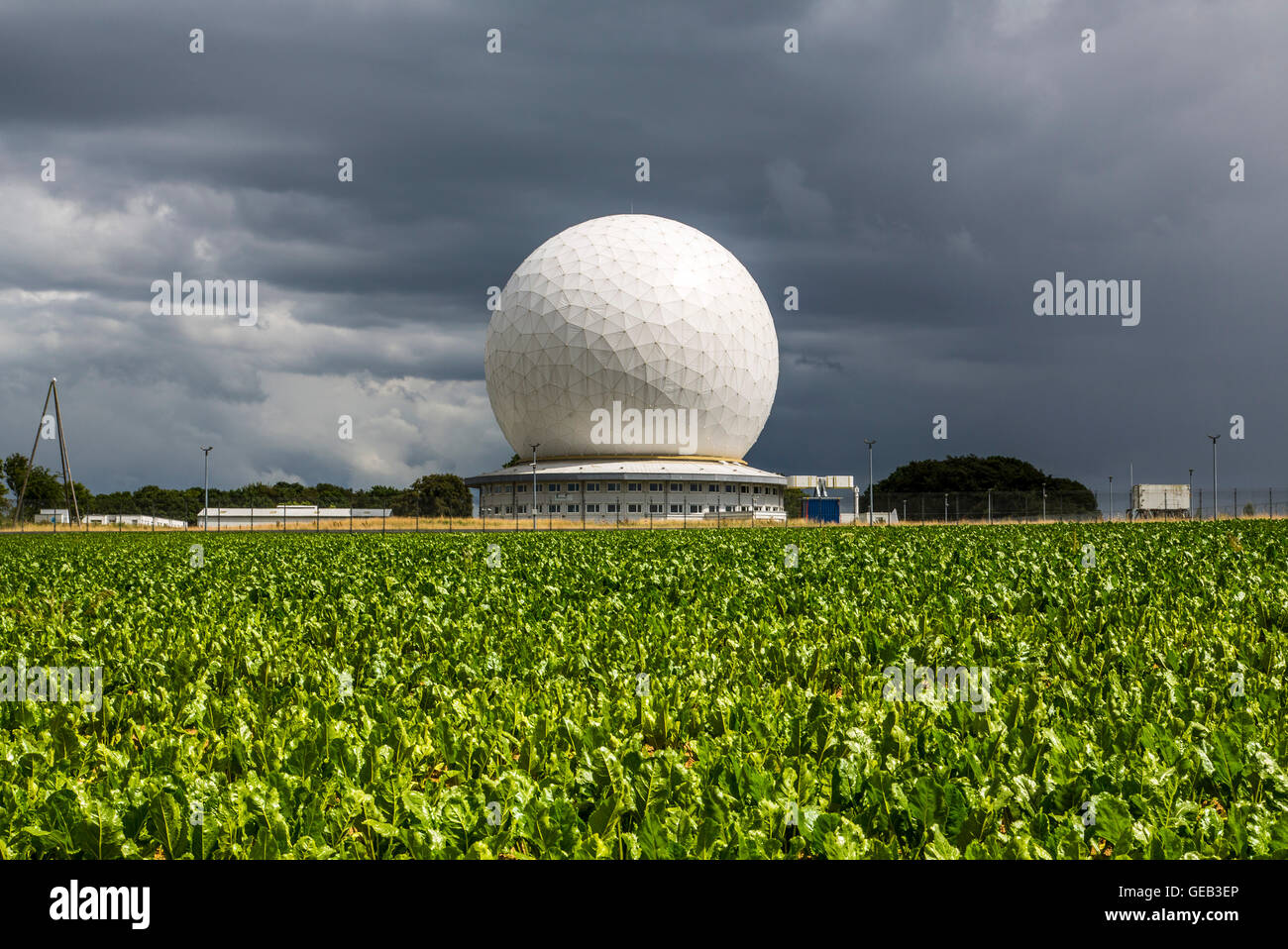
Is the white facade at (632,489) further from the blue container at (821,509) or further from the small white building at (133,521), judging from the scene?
the small white building at (133,521)

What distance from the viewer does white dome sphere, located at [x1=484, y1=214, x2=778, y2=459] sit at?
58531 millimetres

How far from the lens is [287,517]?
2795 inches

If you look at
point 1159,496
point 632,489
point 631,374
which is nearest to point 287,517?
point 632,489

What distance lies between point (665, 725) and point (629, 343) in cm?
5410

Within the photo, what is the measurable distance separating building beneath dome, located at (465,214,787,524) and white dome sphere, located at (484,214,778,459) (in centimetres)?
10

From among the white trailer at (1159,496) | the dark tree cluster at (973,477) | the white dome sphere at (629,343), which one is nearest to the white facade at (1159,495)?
the white trailer at (1159,496)

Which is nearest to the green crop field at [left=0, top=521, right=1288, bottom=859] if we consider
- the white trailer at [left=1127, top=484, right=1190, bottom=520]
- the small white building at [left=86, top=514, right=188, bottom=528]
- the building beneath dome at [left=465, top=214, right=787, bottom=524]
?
the building beneath dome at [left=465, top=214, right=787, bottom=524]

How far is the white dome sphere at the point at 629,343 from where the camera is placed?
58.5 m

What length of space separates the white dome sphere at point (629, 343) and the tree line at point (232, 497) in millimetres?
11816

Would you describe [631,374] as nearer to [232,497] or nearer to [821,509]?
[821,509]

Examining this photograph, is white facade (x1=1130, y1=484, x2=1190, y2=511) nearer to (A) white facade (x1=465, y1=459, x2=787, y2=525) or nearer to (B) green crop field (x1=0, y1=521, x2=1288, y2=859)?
(A) white facade (x1=465, y1=459, x2=787, y2=525)
